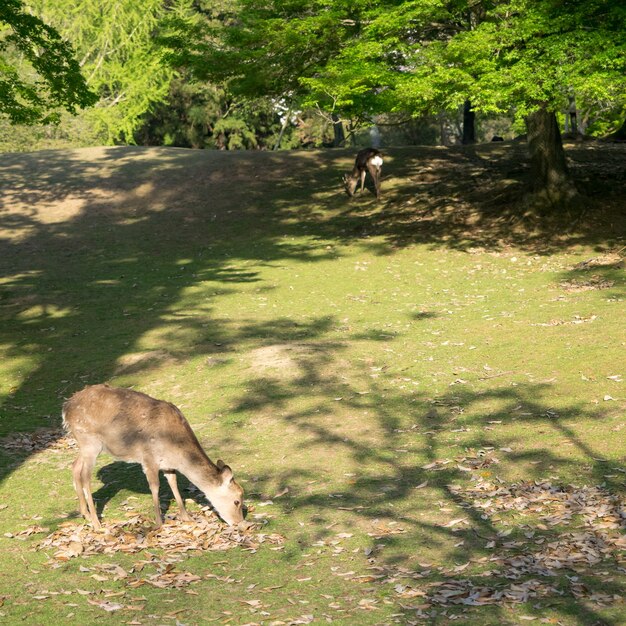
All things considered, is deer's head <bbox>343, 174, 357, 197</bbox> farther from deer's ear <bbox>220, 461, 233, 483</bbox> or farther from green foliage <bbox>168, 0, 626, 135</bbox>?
deer's ear <bbox>220, 461, 233, 483</bbox>

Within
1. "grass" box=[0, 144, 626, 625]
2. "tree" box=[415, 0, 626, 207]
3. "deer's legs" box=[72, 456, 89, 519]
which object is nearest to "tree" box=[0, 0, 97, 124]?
"grass" box=[0, 144, 626, 625]

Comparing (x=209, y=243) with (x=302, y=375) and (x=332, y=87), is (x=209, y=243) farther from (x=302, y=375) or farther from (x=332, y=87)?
(x=302, y=375)

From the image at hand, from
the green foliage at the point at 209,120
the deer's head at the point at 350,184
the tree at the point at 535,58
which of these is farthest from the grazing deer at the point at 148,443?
the green foliage at the point at 209,120

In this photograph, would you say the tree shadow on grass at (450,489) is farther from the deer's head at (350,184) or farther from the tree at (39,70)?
the deer's head at (350,184)

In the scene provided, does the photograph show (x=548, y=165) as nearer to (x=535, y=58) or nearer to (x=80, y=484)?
(x=535, y=58)

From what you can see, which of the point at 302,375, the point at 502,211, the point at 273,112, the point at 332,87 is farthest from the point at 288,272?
the point at 273,112

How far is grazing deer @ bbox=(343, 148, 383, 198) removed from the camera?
103 feet

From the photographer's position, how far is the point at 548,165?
1011 inches

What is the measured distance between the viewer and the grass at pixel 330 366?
8.04 m

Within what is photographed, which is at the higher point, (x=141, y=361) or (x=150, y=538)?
(x=150, y=538)

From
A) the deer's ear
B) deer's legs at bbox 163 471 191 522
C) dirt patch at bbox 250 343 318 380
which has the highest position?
the deer's ear

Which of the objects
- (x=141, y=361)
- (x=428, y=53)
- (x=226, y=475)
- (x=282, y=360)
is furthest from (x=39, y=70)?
(x=226, y=475)

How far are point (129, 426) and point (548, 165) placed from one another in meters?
19.5

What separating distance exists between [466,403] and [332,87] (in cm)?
1302
